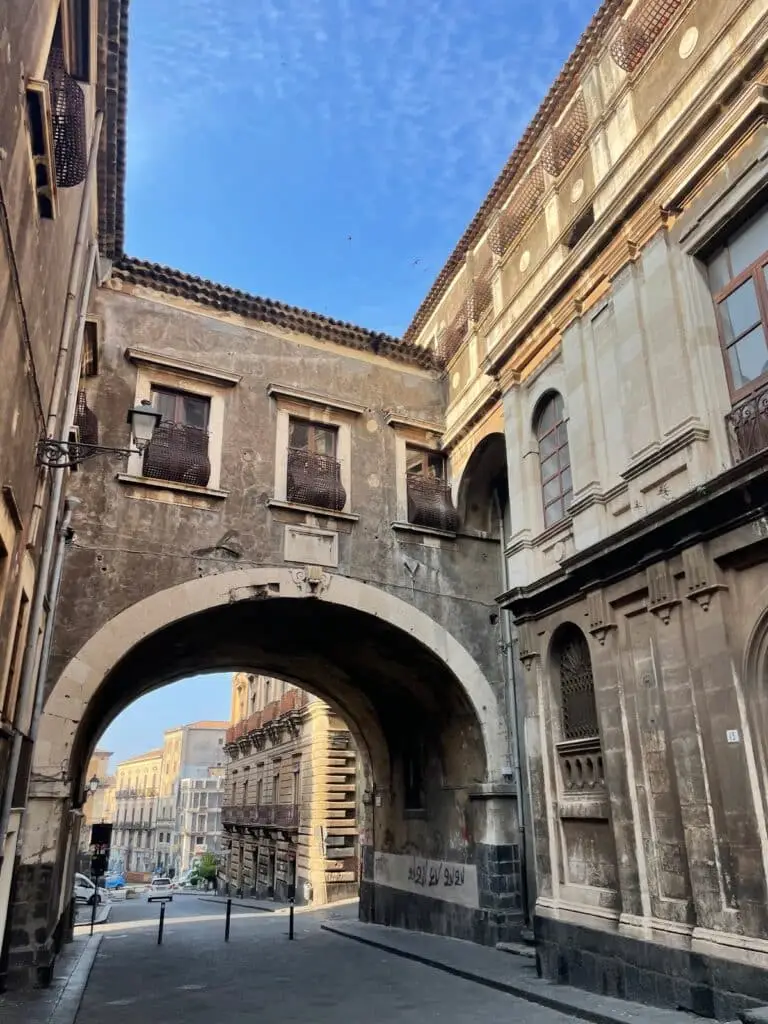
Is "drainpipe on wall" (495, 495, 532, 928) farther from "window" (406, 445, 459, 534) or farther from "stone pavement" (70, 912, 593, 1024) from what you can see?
"stone pavement" (70, 912, 593, 1024)

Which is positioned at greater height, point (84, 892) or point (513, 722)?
point (513, 722)

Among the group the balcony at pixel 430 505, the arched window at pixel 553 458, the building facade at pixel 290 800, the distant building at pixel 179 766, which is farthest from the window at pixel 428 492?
the distant building at pixel 179 766

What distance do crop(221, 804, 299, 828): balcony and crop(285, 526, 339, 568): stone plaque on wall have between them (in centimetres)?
1552

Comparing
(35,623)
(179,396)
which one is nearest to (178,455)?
(179,396)

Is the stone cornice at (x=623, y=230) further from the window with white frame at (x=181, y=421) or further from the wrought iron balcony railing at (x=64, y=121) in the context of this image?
the wrought iron balcony railing at (x=64, y=121)

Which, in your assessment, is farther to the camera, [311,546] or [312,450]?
[312,450]

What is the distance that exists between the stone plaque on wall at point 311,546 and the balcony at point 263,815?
15520mm

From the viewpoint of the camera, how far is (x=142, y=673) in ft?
50.2

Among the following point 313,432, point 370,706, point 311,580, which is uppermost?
point 313,432

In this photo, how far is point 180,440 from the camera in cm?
1305

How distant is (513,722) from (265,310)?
8756 mm

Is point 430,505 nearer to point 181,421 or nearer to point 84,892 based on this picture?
point 181,421

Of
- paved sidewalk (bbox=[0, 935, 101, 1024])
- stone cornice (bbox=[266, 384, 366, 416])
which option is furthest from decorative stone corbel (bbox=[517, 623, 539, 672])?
paved sidewalk (bbox=[0, 935, 101, 1024])

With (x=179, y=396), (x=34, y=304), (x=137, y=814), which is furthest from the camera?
(x=137, y=814)
